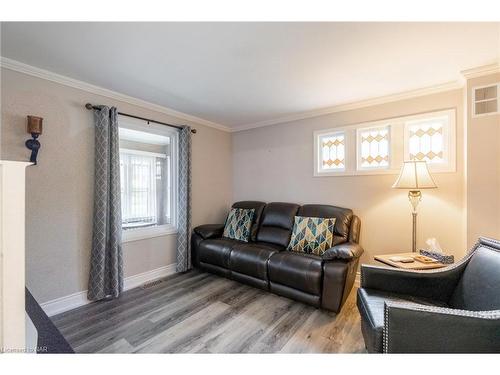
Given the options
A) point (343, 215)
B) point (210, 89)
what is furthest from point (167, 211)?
point (343, 215)

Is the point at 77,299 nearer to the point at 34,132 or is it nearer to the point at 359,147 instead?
the point at 34,132

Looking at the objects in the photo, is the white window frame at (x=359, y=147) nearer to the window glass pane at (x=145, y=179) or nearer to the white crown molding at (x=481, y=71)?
the white crown molding at (x=481, y=71)

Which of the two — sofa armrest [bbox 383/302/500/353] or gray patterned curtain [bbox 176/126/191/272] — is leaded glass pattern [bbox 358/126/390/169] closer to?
sofa armrest [bbox 383/302/500/353]

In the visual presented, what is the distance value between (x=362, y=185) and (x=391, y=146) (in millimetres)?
573

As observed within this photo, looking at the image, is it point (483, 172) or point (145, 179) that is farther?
point (145, 179)

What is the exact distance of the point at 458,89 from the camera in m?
2.31

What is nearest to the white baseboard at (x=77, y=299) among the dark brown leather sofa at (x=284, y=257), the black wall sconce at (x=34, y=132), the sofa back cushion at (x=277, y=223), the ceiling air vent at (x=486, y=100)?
the dark brown leather sofa at (x=284, y=257)

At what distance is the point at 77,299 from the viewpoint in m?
2.28

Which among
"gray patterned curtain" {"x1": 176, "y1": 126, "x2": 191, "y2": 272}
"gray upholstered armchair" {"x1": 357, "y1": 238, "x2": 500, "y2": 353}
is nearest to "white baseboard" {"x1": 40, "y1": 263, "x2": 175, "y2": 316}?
"gray patterned curtain" {"x1": 176, "y1": 126, "x2": 191, "y2": 272}

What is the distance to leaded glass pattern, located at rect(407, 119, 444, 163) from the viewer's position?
246 centimetres

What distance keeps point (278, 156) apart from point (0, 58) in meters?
3.15

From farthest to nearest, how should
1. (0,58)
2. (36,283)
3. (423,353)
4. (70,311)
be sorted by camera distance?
(70,311)
(36,283)
(0,58)
(423,353)

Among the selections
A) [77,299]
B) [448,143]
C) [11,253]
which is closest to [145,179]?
[77,299]

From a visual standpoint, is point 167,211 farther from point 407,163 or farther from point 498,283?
point 498,283
